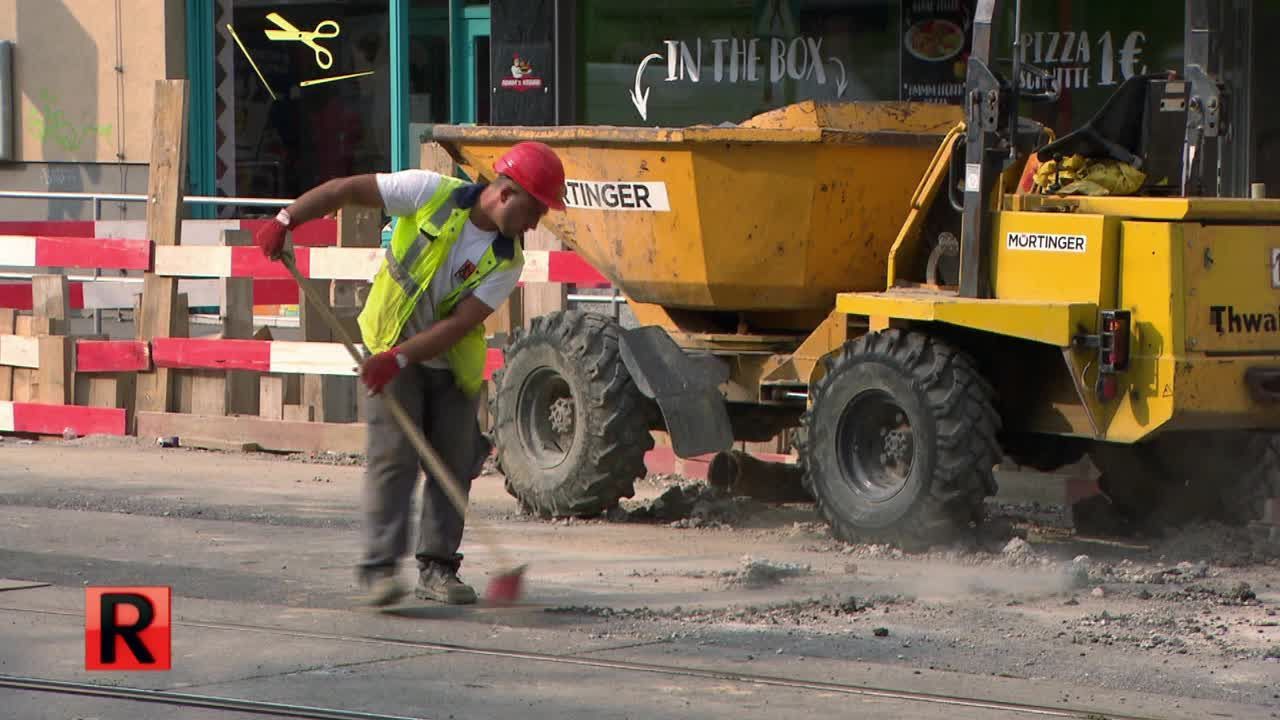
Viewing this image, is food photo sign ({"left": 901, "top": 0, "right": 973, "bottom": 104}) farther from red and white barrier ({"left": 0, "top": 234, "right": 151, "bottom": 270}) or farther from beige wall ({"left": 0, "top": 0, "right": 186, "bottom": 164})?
beige wall ({"left": 0, "top": 0, "right": 186, "bottom": 164})

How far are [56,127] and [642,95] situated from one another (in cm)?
658

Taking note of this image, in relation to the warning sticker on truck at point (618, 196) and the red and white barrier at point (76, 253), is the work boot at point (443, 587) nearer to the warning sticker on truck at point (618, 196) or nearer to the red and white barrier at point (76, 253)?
the warning sticker on truck at point (618, 196)

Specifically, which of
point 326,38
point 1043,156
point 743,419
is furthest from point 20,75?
point 1043,156

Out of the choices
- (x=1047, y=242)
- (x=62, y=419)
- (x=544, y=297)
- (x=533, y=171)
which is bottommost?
(x=62, y=419)

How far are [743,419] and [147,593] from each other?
455 centimetres

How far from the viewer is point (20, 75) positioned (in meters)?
20.7

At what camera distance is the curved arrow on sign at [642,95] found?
17.2m

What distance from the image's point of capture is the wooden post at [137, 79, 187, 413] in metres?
13.0

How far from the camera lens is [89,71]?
2036cm

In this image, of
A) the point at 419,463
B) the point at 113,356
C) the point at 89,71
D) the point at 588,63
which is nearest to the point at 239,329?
the point at 113,356

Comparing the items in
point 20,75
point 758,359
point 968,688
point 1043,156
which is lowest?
point 968,688

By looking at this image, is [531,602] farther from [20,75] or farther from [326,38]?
[20,75]

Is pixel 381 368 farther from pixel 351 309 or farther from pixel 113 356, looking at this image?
pixel 113 356

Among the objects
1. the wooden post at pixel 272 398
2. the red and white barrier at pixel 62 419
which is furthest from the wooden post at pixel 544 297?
the red and white barrier at pixel 62 419
